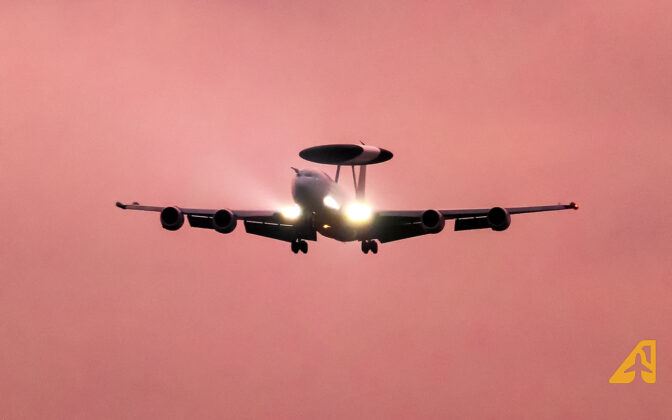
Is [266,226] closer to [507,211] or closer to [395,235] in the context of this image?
[395,235]

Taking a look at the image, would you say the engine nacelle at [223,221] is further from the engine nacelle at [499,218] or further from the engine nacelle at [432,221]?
the engine nacelle at [499,218]

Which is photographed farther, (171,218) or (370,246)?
(370,246)

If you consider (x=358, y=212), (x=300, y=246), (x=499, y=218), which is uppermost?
(x=358, y=212)

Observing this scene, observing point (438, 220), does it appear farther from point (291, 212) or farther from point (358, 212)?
point (291, 212)

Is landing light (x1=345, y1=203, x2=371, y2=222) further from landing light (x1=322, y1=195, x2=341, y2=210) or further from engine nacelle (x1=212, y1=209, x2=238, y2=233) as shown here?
engine nacelle (x1=212, y1=209, x2=238, y2=233)

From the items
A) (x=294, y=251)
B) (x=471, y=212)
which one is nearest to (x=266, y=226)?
(x=294, y=251)

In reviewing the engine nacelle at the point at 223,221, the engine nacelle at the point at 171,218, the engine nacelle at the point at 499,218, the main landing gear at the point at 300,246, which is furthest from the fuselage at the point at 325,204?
the engine nacelle at the point at 499,218

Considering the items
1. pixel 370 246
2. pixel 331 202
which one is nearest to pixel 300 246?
pixel 370 246
